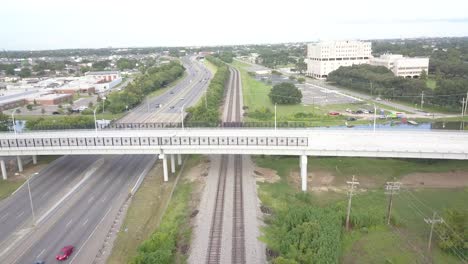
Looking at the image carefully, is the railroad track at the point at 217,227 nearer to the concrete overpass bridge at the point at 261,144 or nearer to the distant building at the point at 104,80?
the concrete overpass bridge at the point at 261,144

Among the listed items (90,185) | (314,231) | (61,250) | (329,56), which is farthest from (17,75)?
(314,231)

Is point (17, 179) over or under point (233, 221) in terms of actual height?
over

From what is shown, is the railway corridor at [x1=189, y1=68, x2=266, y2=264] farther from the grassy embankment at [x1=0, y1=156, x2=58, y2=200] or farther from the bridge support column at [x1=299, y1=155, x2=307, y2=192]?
the grassy embankment at [x1=0, y1=156, x2=58, y2=200]

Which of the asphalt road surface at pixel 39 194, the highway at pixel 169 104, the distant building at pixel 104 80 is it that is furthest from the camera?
the distant building at pixel 104 80

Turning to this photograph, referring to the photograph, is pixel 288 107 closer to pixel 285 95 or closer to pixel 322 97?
pixel 285 95

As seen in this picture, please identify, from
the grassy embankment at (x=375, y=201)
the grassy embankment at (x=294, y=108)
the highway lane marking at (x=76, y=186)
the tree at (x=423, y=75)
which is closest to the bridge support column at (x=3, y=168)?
the highway lane marking at (x=76, y=186)

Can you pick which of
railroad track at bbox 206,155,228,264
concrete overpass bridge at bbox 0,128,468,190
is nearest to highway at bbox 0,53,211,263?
concrete overpass bridge at bbox 0,128,468,190

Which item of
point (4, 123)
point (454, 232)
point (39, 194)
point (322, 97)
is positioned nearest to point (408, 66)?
point (322, 97)
